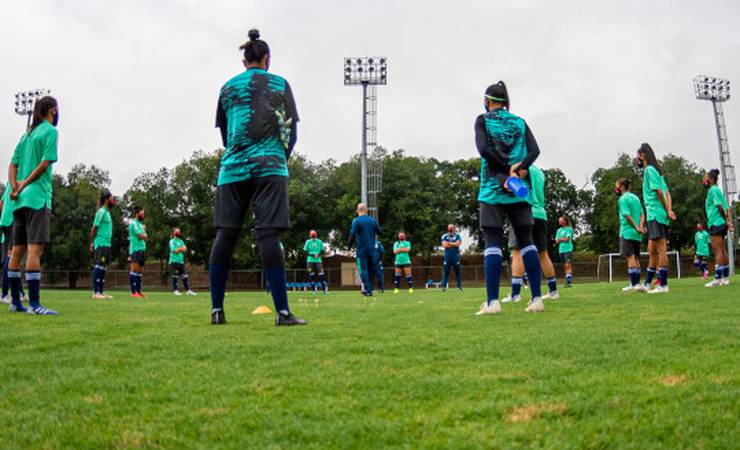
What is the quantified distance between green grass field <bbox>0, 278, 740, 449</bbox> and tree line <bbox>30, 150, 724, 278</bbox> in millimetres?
51831

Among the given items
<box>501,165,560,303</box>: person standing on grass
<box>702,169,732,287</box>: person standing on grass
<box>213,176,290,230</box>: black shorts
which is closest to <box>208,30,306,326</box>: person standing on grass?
<box>213,176,290,230</box>: black shorts

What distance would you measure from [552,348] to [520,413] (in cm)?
156

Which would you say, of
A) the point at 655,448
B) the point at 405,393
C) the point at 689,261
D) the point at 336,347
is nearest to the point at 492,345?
the point at 336,347

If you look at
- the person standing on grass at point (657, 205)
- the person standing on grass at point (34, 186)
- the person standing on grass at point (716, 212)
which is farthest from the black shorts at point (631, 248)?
the person standing on grass at point (34, 186)

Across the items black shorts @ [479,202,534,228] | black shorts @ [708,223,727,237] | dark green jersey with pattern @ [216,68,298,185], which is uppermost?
dark green jersey with pattern @ [216,68,298,185]

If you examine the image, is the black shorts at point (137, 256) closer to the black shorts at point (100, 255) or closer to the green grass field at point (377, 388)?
the black shorts at point (100, 255)

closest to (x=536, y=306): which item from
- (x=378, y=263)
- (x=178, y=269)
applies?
(x=378, y=263)

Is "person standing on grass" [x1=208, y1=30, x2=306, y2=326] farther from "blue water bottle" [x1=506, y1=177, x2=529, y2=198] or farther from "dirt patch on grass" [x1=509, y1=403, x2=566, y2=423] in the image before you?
"dirt patch on grass" [x1=509, y1=403, x2=566, y2=423]

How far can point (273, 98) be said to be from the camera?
230 inches

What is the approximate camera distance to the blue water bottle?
6809mm

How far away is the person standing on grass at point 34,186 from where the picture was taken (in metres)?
7.40

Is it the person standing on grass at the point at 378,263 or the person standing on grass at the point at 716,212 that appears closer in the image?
the person standing on grass at the point at 716,212

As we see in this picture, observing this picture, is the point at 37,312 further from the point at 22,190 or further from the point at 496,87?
the point at 496,87

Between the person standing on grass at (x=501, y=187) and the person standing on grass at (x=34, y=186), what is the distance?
4696mm
